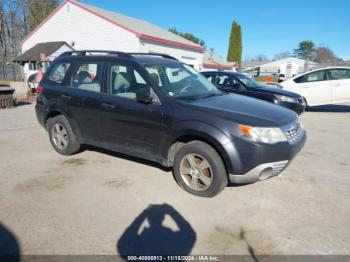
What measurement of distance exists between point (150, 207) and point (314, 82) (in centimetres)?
999

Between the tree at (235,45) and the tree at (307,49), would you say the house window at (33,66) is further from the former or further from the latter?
the tree at (307,49)

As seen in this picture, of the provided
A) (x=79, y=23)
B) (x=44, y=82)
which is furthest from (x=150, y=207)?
(x=79, y=23)

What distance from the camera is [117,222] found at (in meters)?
3.38

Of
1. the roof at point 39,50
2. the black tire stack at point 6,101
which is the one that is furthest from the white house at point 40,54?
the black tire stack at point 6,101

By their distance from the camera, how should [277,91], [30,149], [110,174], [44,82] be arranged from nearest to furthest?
1. [110,174]
2. [44,82]
3. [30,149]
4. [277,91]

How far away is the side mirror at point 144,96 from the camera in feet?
13.8

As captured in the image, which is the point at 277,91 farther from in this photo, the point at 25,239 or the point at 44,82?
the point at 25,239

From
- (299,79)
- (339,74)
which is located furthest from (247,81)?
(339,74)

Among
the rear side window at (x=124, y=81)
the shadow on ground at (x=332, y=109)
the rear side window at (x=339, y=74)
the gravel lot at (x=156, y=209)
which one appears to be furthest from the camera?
the shadow on ground at (x=332, y=109)

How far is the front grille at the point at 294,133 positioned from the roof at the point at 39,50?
63.4 feet

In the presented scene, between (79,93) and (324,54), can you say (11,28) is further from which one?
(324,54)

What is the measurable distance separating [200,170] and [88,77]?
260 cm

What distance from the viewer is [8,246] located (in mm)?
2936

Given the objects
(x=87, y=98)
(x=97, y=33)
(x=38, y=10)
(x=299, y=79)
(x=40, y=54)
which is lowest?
(x=87, y=98)
